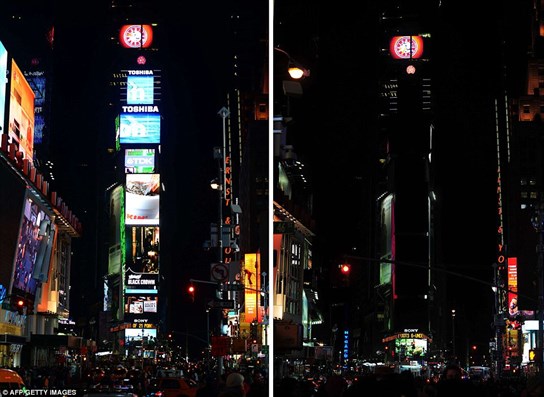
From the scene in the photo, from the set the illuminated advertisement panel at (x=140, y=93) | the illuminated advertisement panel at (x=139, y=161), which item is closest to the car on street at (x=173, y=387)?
the illuminated advertisement panel at (x=139, y=161)

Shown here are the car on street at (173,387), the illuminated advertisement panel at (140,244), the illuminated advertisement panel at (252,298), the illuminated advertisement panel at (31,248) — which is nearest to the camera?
the car on street at (173,387)

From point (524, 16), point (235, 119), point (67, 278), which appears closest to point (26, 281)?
point (67, 278)

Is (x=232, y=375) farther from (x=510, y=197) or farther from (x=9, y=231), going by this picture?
(x=510, y=197)

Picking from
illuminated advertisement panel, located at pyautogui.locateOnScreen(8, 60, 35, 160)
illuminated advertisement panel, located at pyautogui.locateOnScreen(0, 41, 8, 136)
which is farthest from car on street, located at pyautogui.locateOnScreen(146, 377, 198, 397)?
illuminated advertisement panel, located at pyautogui.locateOnScreen(8, 60, 35, 160)

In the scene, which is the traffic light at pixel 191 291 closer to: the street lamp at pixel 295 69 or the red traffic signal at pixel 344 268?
the red traffic signal at pixel 344 268

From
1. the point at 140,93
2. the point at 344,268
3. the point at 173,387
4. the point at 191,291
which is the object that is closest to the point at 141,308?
the point at 140,93
